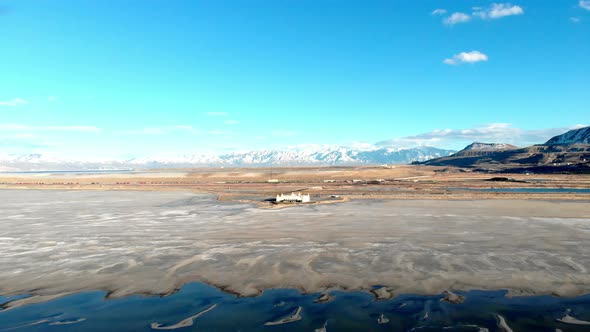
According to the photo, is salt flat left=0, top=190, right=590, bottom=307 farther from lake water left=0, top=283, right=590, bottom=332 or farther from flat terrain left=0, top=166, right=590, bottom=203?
flat terrain left=0, top=166, right=590, bottom=203

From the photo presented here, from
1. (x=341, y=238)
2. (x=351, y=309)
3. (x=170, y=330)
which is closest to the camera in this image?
A: (x=170, y=330)

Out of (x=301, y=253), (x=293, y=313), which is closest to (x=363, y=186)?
(x=301, y=253)

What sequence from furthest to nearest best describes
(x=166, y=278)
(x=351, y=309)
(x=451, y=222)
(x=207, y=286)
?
1. (x=451, y=222)
2. (x=166, y=278)
3. (x=207, y=286)
4. (x=351, y=309)

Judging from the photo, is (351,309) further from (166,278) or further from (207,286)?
(166,278)

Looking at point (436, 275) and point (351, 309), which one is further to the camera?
point (436, 275)

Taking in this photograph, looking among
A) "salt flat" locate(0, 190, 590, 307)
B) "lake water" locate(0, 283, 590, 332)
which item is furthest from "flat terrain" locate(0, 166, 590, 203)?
"lake water" locate(0, 283, 590, 332)

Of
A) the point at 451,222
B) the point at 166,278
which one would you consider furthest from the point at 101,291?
the point at 451,222
